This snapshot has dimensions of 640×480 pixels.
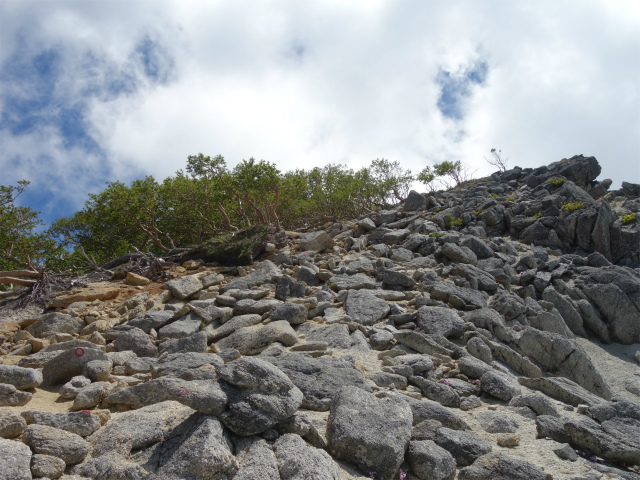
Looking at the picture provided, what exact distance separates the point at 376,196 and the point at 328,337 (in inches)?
947

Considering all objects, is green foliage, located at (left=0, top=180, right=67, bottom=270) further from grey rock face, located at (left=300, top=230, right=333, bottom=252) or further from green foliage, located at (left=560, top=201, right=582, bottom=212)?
green foliage, located at (left=560, top=201, right=582, bottom=212)

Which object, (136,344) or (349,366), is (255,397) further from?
(136,344)

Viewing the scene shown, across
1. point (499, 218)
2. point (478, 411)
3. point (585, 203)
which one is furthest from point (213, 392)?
point (585, 203)

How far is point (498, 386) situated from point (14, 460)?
671cm

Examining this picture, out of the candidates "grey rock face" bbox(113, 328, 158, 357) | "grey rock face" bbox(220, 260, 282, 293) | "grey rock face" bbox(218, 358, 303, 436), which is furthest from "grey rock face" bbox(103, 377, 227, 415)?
"grey rock face" bbox(220, 260, 282, 293)

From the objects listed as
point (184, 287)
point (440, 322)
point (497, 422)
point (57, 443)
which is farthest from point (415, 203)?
point (57, 443)

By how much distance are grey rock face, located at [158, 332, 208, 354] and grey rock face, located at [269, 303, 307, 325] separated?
1777mm

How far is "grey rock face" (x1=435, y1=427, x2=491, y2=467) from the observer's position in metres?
5.32

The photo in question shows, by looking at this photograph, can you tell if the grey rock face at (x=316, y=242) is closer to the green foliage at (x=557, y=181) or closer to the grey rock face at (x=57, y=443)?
the grey rock face at (x=57, y=443)

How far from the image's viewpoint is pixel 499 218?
21328 mm

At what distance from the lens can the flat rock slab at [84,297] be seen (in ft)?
37.8

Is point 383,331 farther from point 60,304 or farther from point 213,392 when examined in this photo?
point 60,304

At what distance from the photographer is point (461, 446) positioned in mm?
5383

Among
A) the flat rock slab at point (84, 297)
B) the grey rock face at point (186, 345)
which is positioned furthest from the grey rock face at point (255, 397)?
the flat rock slab at point (84, 297)
